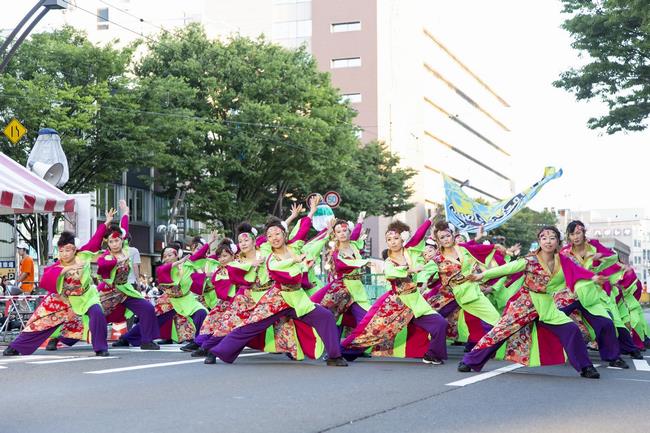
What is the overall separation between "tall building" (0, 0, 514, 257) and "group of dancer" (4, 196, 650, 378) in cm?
4231

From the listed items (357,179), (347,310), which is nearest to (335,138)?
(357,179)

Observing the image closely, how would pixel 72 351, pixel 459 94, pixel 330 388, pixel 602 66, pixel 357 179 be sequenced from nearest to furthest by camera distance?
pixel 330 388 < pixel 72 351 < pixel 602 66 < pixel 357 179 < pixel 459 94

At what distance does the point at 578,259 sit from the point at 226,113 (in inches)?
1051

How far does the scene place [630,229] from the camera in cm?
16762

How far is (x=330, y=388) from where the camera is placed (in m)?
9.03

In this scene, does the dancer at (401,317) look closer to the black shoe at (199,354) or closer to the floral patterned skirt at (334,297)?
the floral patterned skirt at (334,297)

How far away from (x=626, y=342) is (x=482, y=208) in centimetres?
1793

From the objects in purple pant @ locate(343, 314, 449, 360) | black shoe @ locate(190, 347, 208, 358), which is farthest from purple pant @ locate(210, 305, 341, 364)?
black shoe @ locate(190, 347, 208, 358)

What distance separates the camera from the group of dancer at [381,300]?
10305mm

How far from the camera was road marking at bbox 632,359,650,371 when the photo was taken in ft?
38.4

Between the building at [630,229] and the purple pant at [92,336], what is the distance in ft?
504

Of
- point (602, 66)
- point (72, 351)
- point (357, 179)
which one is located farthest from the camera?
point (357, 179)

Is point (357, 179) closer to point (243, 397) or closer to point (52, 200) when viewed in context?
point (52, 200)

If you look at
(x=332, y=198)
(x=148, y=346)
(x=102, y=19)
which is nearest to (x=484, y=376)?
(x=148, y=346)
